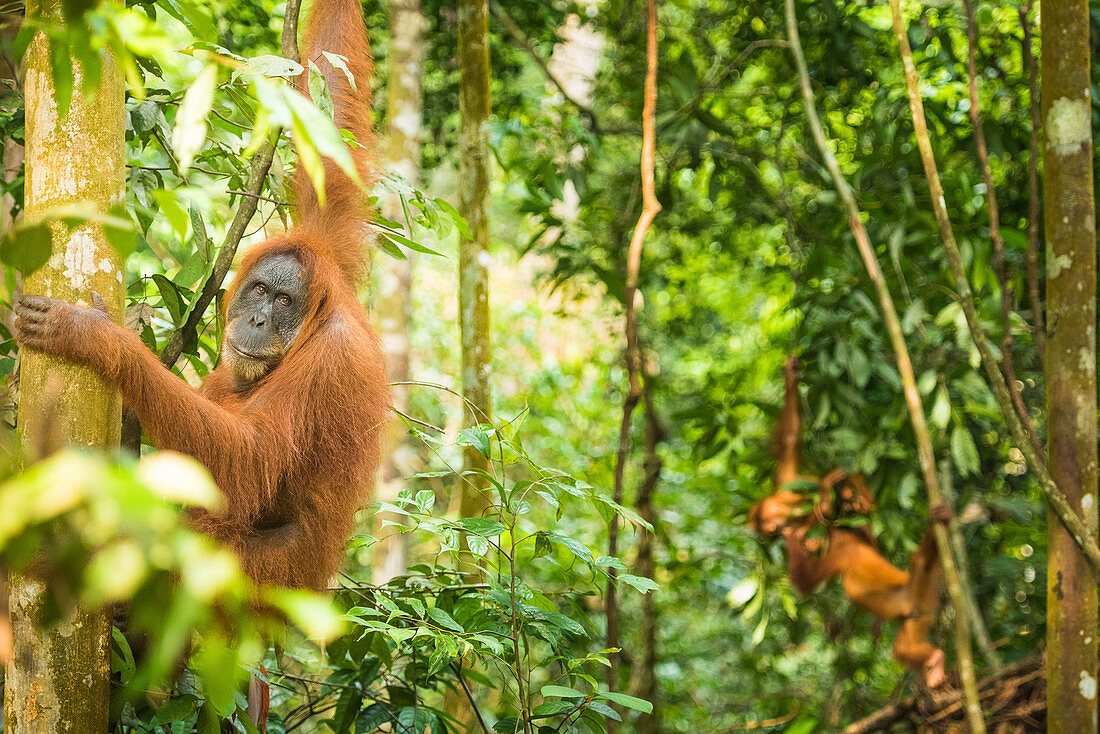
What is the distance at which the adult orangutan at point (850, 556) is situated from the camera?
4.28 metres

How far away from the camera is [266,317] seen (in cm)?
222

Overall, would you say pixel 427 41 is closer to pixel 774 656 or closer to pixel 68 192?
pixel 68 192

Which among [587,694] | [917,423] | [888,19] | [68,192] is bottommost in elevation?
[587,694]

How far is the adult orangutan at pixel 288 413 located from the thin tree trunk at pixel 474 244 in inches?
32.9

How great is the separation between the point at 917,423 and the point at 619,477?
4.27 ft

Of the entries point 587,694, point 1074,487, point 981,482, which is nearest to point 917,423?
point 1074,487

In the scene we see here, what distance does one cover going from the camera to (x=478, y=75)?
3.49 m

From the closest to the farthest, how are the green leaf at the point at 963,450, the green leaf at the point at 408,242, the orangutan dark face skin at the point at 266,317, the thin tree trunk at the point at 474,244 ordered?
the green leaf at the point at 408,242 → the orangutan dark face skin at the point at 266,317 → the thin tree trunk at the point at 474,244 → the green leaf at the point at 963,450

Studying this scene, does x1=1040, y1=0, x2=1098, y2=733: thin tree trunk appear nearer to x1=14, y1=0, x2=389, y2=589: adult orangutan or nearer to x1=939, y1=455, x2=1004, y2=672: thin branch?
x1=939, y1=455, x2=1004, y2=672: thin branch

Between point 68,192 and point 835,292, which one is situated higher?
point 835,292

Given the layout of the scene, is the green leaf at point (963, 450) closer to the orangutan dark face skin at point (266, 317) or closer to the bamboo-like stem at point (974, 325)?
the bamboo-like stem at point (974, 325)

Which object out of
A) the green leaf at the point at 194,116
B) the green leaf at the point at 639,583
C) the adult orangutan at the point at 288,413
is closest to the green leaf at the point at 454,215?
the adult orangutan at the point at 288,413

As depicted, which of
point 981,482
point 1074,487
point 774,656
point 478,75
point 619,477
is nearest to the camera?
point 1074,487

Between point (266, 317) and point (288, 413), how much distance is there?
0.33m
